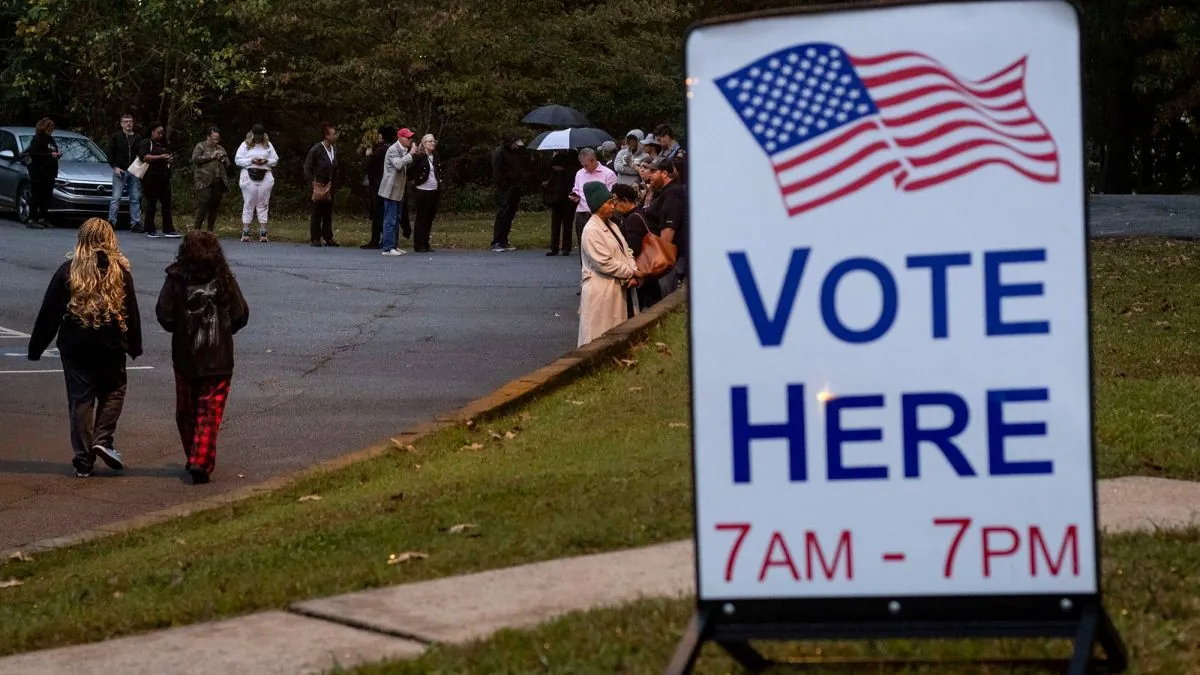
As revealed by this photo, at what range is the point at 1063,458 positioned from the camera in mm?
4035

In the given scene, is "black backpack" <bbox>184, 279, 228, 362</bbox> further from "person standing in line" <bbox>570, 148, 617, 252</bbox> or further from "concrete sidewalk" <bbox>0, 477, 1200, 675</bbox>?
"person standing in line" <bbox>570, 148, 617, 252</bbox>

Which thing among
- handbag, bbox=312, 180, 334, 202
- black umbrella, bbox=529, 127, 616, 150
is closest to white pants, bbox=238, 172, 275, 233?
handbag, bbox=312, 180, 334, 202

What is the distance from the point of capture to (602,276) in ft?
48.3

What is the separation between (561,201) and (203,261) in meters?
16.5

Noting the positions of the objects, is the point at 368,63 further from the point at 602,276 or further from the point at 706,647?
the point at 706,647

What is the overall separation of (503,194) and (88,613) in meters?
22.1

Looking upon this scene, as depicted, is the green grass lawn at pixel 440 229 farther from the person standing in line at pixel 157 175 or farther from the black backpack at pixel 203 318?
the black backpack at pixel 203 318

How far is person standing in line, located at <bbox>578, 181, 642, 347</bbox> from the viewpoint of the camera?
14.4 metres

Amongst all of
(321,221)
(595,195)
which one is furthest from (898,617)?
(321,221)

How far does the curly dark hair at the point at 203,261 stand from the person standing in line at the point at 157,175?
17696 mm

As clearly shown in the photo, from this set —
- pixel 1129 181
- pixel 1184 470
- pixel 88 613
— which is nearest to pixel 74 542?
pixel 88 613

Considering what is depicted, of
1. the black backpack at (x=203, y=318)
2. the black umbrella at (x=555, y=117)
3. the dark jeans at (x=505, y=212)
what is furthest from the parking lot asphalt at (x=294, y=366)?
the black umbrella at (x=555, y=117)

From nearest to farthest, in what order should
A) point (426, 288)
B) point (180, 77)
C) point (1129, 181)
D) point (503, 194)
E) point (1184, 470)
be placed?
point (1184, 470)
point (426, 288)
point (503, 194)
point (180, 77)
point (1129, 181)

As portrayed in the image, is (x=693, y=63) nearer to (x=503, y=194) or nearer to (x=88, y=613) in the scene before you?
(x=88, y=613)
